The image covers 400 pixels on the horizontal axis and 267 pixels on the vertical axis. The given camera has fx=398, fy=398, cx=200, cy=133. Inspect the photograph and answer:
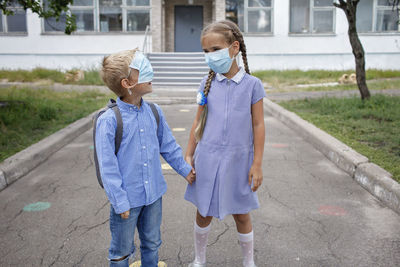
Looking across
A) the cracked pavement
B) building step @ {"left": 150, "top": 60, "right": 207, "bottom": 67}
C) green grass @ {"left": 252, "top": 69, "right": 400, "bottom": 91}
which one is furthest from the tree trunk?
building step @ {"left": 150, "top": 60, "right": 207, "bottom": 67}

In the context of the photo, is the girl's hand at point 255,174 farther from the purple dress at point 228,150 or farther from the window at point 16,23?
the window at point 16,23

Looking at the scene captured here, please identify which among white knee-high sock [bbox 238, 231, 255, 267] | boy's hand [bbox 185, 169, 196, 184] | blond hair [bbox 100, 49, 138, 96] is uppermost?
blond hair [bbox 100, 49, 138, 96]

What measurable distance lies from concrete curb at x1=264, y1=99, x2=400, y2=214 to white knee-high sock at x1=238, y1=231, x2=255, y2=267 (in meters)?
1.79

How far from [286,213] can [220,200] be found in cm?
149

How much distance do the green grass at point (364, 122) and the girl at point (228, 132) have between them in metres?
2.27

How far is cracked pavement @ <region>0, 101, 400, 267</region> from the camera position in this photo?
2.93 m

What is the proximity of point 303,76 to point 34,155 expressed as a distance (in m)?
14.0

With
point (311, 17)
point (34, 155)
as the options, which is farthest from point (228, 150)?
point (311, 17)

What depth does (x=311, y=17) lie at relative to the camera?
64.6ft

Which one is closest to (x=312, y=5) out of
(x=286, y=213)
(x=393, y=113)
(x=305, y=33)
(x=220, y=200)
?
(x=305, y=33)

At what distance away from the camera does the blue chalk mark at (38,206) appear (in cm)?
391

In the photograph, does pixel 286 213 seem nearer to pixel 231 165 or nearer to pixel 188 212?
pixel 188 212

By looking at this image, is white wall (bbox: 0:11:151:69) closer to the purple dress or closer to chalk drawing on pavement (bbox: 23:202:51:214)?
chalk drawing on pavement (bbox: 23:202:51:214)

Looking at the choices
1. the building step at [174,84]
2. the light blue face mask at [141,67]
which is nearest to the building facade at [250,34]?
the building step at [174,84]
